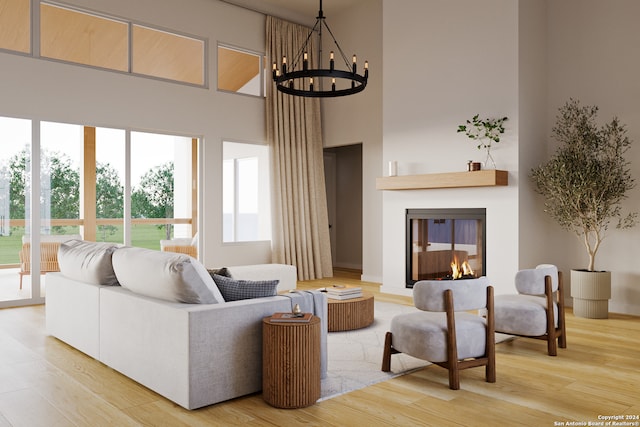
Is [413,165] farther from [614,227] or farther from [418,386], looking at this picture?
[418,386]

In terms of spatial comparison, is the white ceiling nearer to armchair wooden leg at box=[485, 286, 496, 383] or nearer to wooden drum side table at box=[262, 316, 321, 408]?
armchair wooden leg at box=[485, 286, 496, 383]

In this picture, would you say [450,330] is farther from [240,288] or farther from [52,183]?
[52,183]

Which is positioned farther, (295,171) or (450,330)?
(295,171)

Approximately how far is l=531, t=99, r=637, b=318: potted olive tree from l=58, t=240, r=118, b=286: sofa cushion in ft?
14.0

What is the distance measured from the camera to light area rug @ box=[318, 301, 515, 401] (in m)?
3.27

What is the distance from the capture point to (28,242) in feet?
19.6

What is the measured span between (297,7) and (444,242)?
444 centimetres

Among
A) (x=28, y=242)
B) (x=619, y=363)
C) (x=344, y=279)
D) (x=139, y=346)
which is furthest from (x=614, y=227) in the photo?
(x=28, y=242)

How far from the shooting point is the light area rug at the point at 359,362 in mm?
3270

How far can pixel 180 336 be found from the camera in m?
2.83

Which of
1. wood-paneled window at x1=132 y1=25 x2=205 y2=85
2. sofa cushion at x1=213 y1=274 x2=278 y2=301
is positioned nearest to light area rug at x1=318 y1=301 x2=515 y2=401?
sofa cushion at x1=213 y1=274 x2=278 y2=301

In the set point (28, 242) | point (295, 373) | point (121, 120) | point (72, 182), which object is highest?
point (121, 120)

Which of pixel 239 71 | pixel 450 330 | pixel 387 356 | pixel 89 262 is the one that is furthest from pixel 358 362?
pixel 239 71

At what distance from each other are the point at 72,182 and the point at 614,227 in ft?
20.4
